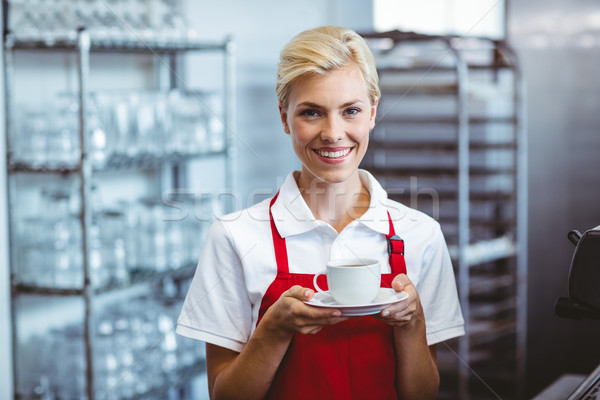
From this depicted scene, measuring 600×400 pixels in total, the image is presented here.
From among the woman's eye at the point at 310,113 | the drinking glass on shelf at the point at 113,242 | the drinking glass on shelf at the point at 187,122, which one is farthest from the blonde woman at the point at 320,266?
the drinking glass on shelf at the point at 187,122

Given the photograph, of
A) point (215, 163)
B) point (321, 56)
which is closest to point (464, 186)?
point (215, 163)

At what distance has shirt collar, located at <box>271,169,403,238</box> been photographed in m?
1.42

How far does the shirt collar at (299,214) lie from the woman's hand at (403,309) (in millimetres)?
156

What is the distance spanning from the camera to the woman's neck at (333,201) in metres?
1.47

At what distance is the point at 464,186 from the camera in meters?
3.33

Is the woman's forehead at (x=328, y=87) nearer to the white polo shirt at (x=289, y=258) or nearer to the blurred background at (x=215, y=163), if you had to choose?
the white polo shirt at (x=289, y=258)

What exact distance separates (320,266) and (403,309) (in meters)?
0.23

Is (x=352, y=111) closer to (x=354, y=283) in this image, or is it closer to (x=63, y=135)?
(x=354, y=283)

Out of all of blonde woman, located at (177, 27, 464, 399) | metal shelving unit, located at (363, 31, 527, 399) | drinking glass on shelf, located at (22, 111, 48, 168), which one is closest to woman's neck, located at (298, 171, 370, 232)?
blonde woman, located at (177, 27, 464, 399)

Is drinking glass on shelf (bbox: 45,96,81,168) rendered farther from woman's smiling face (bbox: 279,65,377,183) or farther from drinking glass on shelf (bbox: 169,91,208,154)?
woman's smiling face (bbox: 279,65,377,183)

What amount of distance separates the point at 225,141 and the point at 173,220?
1.82 feet

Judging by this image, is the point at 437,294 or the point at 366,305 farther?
the point at 437,294

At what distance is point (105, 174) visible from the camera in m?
3.11

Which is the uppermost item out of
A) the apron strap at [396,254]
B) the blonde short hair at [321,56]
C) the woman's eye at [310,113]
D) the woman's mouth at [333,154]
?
the blonde short hair at [321,56]
